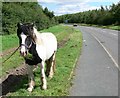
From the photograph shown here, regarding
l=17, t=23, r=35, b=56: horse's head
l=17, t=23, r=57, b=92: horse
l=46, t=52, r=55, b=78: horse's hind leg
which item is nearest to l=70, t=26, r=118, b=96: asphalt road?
l=46, t=52, r=55, b=78: horse's hind leg

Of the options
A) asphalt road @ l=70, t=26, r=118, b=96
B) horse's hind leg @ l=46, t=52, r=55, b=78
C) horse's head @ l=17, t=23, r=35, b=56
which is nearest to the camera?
horse's head @ l=17, t=23, r=35, b=56

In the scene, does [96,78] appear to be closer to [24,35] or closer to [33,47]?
[33,47]

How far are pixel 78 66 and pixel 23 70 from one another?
263 cm

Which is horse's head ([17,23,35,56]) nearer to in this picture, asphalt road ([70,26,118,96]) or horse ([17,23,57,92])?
horse ([17,23,57,92])

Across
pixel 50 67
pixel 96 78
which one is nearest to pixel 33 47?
pixel 50 67

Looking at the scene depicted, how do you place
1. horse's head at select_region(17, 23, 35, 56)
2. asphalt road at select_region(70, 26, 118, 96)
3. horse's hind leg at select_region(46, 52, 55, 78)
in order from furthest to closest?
horse's hind leg at select_region(46, 52, 55, 78) → asphalt road at select_region(70, 26, 118, 96) → horse's head at select_region(17, 23, 35, 56)

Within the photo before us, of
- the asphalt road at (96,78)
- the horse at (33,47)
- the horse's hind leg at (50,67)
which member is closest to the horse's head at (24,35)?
the horse at (33,47)

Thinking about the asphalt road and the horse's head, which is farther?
the asphalt road

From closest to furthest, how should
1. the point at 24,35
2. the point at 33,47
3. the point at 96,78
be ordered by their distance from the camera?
1. the point at 24,35
2. the point at 33,47
3. the point at 96,78

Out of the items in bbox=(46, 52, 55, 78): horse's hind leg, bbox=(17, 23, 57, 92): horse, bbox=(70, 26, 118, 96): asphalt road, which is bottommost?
bbox=(70, 26, 118, 96): asphalt road

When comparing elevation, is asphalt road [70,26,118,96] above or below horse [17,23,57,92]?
below

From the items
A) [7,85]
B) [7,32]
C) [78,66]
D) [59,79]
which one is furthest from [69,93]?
[7,32]

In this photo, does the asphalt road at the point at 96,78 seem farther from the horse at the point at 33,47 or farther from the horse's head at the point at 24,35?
the horse's head at the point at 24,35

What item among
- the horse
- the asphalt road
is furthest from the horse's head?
the asphalt road
